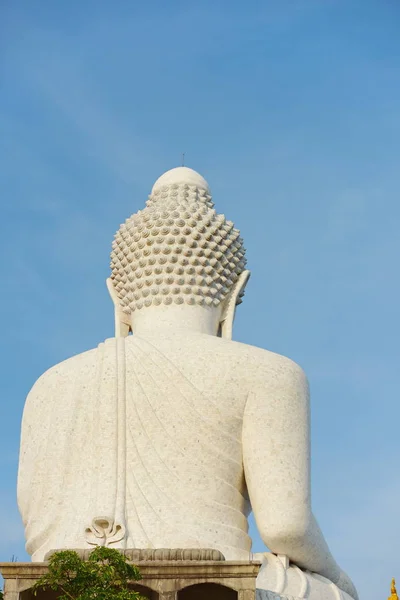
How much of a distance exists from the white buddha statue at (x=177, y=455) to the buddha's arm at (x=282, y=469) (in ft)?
0.04

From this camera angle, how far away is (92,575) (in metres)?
9.83

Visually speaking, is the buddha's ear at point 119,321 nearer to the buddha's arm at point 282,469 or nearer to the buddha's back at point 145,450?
the buddha's back at point 145,450

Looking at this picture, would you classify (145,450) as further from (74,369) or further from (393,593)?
(393,593)

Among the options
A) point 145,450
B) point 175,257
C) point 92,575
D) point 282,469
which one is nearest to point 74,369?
point 145,450

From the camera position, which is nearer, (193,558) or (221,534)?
(193,558)

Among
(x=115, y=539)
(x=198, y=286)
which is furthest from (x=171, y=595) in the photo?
(x=198, y=286)

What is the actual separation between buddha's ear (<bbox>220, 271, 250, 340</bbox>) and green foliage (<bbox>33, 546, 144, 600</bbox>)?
5.22 metres

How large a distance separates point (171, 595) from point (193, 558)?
0.50m

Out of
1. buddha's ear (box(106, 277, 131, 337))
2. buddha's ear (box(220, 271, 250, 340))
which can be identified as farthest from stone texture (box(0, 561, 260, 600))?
buddha's ear (box(106, 277, 131, 337))

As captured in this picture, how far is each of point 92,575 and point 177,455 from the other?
345 cm

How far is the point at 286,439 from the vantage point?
43.5ft

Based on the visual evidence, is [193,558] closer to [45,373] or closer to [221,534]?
[221,534]

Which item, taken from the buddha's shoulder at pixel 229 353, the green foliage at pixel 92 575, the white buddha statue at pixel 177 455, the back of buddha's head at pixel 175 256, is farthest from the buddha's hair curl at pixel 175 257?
the green foliage at pixel 92 575

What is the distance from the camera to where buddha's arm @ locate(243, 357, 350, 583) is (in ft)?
42.5
